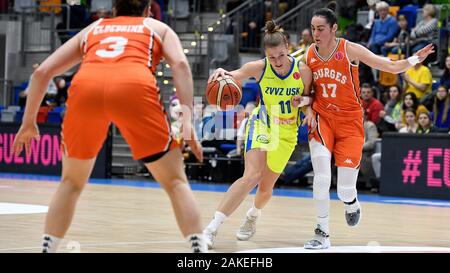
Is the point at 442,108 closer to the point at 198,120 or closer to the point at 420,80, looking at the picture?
the point at 420,80

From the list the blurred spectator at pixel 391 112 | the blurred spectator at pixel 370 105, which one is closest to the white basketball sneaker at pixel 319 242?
the blurred spectator at pixel 391 112

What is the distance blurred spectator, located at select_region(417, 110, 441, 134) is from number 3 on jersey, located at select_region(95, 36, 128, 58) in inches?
408

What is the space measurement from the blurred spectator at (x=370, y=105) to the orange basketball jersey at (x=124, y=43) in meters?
11.0

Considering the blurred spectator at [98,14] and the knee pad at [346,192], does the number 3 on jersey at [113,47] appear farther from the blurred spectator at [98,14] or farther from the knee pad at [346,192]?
the blurred spectator at [98,14]

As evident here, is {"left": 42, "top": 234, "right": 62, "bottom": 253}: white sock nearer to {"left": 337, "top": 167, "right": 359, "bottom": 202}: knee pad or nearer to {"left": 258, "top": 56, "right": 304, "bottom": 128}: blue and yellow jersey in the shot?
{"left": 258, "top": 56, "right": 304, "bottom": 128}: blue and yellow jersey

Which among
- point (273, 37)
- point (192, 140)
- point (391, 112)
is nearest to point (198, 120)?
point (391, 112)

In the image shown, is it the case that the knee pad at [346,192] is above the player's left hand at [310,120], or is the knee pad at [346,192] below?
below

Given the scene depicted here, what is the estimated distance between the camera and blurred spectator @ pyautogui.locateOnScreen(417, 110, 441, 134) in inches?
581

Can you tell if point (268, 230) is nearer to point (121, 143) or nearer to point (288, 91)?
point (288, 91)

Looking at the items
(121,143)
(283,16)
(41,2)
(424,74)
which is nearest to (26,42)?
(41,2)

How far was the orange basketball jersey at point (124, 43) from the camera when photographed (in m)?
5.12

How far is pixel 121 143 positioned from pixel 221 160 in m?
3.98

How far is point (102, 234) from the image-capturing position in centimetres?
801

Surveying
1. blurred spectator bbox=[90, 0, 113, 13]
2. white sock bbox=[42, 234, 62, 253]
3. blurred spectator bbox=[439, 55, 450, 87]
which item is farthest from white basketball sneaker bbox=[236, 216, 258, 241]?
blurred spectator bbox=[90, 0, 113, 13]
